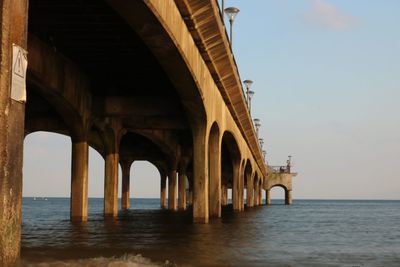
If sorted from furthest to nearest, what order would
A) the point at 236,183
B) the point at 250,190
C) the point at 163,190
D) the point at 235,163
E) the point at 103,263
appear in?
the point at 163,190 < the point at 250,190 < the point at 236,183 < the point at 235,163 < the point at 103,263

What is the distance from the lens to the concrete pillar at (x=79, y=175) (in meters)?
25.3

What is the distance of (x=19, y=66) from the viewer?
241 inches

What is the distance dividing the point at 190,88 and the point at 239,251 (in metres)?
7.25

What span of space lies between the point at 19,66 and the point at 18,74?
3.4 inches

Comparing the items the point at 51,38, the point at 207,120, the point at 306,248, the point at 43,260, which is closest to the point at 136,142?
the point at 207,120

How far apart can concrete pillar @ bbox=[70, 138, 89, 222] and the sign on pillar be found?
19305mm

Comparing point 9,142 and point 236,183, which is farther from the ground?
point 236,183

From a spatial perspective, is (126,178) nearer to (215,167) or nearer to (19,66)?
(215,167)

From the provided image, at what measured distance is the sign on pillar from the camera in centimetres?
600

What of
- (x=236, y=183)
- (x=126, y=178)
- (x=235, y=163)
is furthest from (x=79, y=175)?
(x=126, y=178)

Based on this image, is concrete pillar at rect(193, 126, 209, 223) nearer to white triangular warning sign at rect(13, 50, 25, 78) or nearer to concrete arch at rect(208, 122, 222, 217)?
concrete arch at rect(208, 122, 222, 217)

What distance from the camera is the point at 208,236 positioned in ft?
55.7

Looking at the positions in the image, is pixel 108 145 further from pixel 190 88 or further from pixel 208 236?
pixel 208 236

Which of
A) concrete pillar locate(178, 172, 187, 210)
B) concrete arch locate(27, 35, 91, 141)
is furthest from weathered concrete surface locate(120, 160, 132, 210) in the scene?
concrete arch locate(27, 35, 91, 141)
